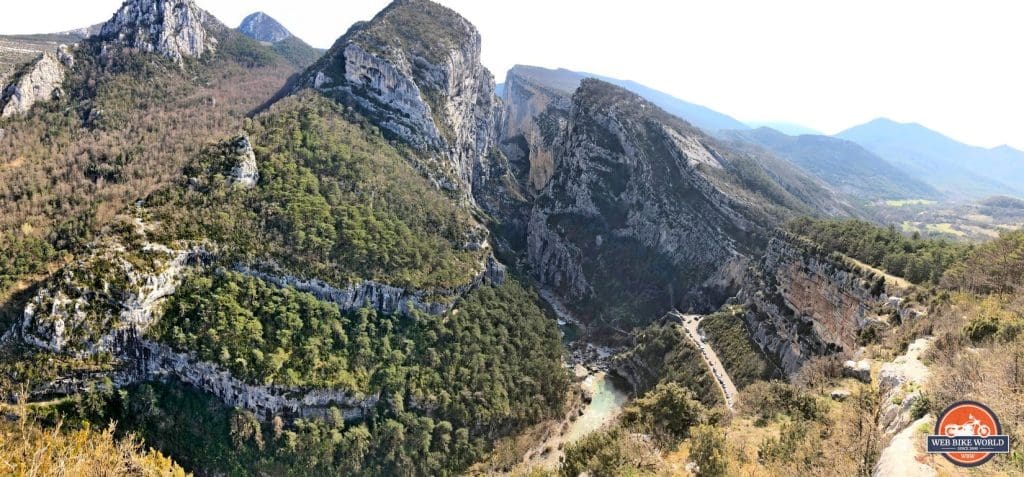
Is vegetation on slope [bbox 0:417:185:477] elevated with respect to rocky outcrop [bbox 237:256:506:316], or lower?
elevated

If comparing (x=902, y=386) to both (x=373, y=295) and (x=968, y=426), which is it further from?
(x=373, y=295)

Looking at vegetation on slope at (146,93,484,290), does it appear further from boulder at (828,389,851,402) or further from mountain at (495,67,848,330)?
boulder at (828,389,851,402)

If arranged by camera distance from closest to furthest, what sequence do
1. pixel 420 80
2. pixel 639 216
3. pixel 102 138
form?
pixel 102 138, pixel 639 216, pixel 420 80

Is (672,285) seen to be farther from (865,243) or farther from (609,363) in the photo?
(865,243)

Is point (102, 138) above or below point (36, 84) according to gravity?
below

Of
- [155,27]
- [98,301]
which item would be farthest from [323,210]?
[155,27]

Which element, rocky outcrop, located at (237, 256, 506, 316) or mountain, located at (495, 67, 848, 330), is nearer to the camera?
rocky outcrop, located at (237, 256, 506, 316)
